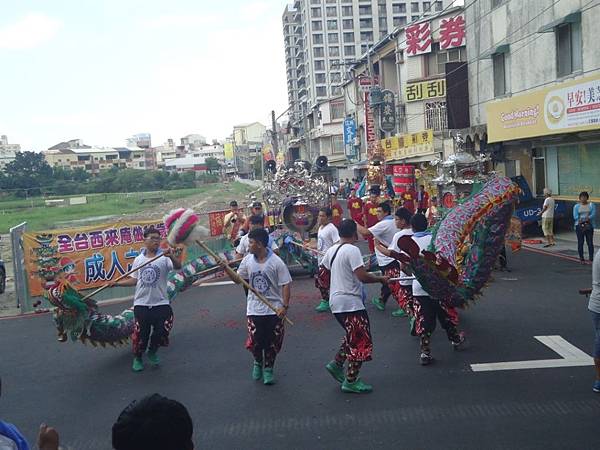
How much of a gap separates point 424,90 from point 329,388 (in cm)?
3123

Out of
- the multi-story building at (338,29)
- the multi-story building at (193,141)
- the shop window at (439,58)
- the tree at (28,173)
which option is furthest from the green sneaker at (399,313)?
the multi-story building at (193,141)

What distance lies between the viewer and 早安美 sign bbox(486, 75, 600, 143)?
14.5 meters

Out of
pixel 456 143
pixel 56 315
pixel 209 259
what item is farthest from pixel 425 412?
pixel 456 143

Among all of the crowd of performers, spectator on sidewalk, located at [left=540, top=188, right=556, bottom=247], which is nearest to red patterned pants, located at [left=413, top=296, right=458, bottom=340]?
the crowd of performers

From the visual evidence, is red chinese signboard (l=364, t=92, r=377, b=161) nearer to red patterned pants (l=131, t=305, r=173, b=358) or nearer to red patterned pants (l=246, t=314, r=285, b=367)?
red patterned pants (l=131, t=305, r=173, b=358)

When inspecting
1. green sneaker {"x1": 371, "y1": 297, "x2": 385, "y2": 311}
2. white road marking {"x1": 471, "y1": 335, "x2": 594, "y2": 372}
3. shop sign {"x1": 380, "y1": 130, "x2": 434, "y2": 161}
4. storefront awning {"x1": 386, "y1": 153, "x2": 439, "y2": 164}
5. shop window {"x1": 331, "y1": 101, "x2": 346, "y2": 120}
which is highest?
A: shop window {"x1": 331, "y1": 101, "x2": 346, "y2": 120}

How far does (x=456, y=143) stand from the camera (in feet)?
67.6

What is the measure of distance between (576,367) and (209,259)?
606cm

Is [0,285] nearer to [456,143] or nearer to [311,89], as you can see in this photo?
[456,143]

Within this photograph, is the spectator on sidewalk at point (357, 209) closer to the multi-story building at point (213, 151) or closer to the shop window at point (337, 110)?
the shop window at point (337, 110)

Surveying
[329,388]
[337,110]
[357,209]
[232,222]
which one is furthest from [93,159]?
[329,388]

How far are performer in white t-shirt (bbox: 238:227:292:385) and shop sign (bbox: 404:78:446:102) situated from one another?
30.6 m

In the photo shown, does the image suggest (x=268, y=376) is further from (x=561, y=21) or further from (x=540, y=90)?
(x=561, y=21)

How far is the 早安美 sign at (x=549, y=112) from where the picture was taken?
14.5 m
